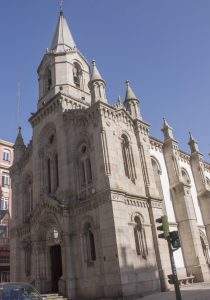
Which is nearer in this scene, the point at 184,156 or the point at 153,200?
the point at 153,200

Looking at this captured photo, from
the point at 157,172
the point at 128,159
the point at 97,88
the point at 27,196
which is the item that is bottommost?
the point at 27,196

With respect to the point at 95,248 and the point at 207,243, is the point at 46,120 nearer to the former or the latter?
the point at 95,248

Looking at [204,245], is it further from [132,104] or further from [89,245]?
[132,104]

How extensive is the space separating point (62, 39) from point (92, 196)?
1854 centimetres

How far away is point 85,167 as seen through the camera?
25.4 meters

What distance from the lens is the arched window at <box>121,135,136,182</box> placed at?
84.7ft

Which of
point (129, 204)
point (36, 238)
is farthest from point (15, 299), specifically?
point (36, 238)

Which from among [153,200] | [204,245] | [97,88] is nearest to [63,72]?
[97,88]

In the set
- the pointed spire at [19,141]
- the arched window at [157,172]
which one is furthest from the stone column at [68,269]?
the pointed spire at [19,141]

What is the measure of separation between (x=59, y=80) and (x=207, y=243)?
20.9 meters

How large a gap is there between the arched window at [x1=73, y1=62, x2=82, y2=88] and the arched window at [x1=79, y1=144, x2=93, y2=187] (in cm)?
837

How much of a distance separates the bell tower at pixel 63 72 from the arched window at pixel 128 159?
617 centimetres

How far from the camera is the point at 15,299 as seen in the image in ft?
41.7

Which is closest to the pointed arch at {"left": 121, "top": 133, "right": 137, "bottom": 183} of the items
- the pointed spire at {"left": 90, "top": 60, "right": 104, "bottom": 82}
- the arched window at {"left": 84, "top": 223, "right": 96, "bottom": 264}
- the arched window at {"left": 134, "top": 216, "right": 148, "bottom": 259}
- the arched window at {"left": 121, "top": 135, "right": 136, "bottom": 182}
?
the arched window at {"left": 121, "top": 135, "right": 136, "bottom": 182}
